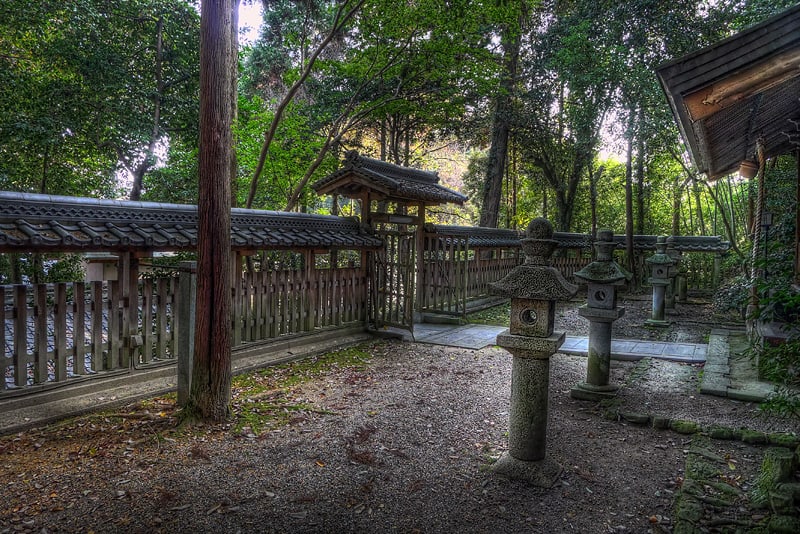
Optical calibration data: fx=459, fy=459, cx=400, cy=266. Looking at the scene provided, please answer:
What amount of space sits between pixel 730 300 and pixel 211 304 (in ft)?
30.6

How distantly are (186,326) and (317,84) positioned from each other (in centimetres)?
1339

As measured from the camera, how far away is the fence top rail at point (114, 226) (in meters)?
4.37

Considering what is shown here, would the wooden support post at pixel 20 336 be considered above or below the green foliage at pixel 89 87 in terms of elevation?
below

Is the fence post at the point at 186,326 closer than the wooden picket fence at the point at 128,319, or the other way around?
the wooden picket fence at the point at 128,319

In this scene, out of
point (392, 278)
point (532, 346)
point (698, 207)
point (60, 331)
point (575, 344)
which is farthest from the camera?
point (698, 207)

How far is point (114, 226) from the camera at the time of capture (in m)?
5.14

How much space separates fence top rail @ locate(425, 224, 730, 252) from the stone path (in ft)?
8.99

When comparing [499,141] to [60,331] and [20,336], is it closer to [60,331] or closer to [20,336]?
[60,331]

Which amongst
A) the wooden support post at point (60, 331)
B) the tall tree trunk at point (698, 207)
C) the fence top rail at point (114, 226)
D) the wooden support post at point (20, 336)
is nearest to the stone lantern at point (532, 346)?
the fence top rail at point (114, 226)

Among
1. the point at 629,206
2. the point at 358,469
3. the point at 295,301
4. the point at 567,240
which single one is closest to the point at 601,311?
the point at 358,469

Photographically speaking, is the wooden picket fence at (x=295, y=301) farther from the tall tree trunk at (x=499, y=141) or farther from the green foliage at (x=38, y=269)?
the tall tree trunk at (x=499, y=141)

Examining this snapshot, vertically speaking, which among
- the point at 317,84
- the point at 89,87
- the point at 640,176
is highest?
the point at 317,84

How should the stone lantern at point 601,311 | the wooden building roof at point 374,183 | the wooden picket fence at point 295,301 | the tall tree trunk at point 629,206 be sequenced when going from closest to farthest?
the stone lantern at point 601,311 < the wooden picket fence at point 295,301 < the wooden building roof at point 374,183 < the tall tree trunk at point 629,206

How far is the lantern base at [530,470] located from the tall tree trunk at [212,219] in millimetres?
2837
